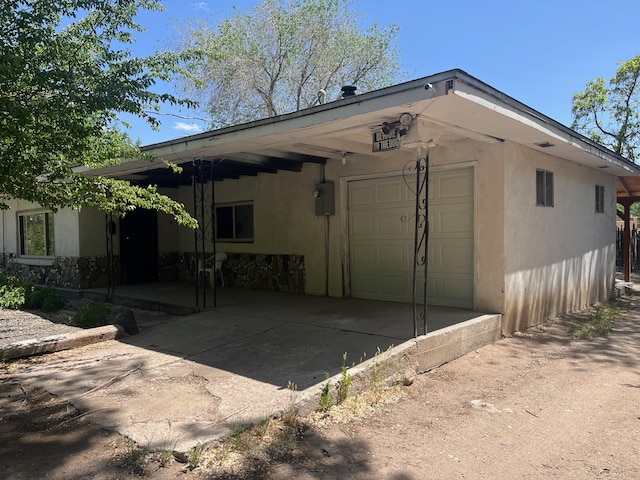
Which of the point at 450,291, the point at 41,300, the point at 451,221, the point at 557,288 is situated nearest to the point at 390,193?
the point at 451,221

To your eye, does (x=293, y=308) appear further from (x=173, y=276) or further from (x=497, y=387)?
(x=173, y=276)

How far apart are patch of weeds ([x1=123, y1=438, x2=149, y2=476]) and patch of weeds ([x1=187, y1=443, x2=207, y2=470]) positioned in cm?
27

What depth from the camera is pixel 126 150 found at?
5469 millimetres

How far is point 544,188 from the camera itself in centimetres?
738

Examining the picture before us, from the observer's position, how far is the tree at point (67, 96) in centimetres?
402

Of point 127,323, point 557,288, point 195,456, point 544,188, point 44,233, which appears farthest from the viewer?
point 44,233

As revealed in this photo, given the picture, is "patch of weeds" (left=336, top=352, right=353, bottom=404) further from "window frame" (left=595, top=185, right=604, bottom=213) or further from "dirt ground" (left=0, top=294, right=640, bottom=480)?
"window frame" (left=595, top=185, right=604, bottom=213)

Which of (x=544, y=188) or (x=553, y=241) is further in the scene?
(x=553, y=241)

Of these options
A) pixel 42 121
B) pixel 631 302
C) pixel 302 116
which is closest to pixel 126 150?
pixel 42 121

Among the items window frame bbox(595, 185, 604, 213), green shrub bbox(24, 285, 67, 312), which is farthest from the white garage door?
green shrub bbox(24, 285, 67, 312)

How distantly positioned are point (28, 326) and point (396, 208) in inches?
238

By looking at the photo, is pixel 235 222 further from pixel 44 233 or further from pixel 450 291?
pixel 450 291

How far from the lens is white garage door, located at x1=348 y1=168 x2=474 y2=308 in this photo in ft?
22.1

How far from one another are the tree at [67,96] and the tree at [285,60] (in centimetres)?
1245
